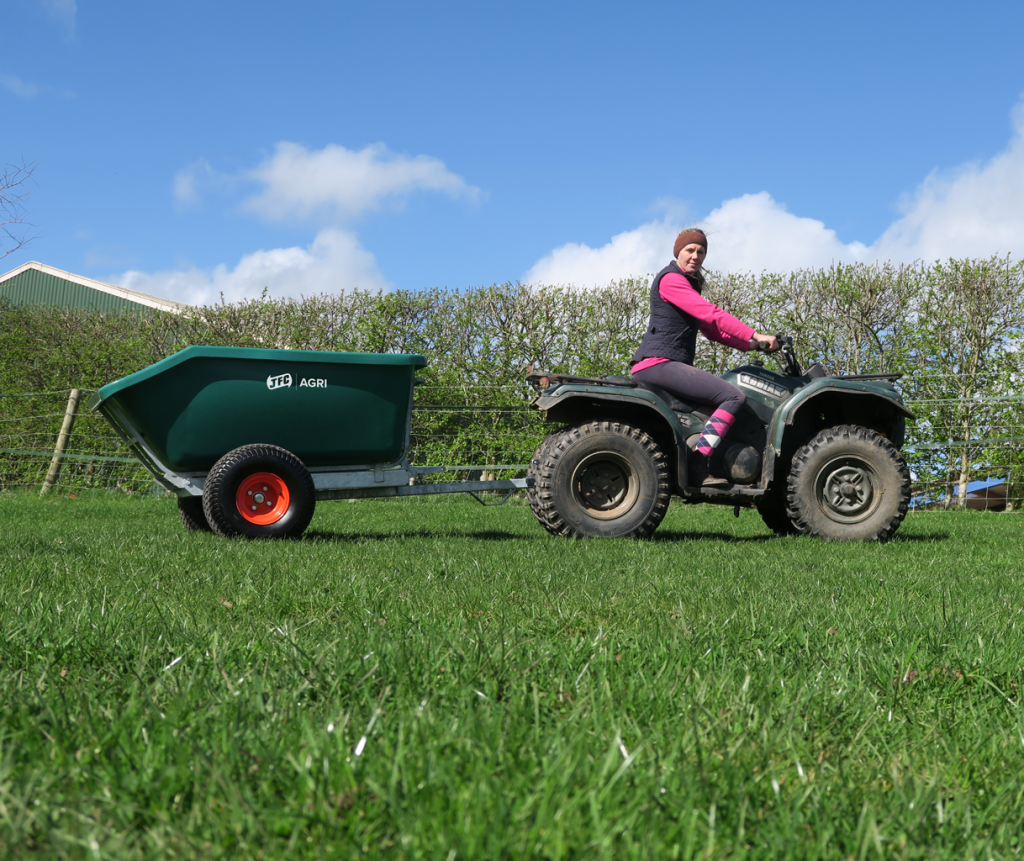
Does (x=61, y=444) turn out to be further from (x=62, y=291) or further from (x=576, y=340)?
(x=62, y=291)

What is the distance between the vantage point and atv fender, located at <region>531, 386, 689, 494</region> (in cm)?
552

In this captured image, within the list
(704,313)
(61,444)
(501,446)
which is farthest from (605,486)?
(61,444)

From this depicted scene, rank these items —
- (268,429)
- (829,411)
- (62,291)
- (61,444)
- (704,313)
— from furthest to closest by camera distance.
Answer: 1. (62,291)
2. (61,444)
3. (829,411)
4. (268,429)
5. (704,313)

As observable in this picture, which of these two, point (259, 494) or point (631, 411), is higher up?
point (631, 411)

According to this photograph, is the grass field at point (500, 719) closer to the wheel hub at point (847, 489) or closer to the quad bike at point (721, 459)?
the quad bike at point (721, 459)

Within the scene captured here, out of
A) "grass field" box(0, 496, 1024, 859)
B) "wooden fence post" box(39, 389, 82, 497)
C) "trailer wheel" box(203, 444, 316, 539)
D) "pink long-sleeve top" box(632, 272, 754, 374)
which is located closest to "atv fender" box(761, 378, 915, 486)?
"pink long-sleeve top" box(632, 272, 754, 374)

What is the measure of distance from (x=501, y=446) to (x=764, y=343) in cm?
605

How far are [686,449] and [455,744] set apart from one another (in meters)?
4.53

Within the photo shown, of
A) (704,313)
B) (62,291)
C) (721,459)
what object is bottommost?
(721,459)

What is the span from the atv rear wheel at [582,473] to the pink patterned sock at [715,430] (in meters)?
0.30

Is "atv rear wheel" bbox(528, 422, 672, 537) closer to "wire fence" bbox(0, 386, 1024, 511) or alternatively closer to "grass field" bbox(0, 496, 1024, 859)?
"grass field" bbox(0, 496, 1024, 859)

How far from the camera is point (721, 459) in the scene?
224 inches

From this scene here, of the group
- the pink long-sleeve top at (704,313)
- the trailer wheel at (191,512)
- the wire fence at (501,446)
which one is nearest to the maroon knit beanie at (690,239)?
the pink long-sleeve top at (704,313)

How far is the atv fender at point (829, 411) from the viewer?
559 cm
